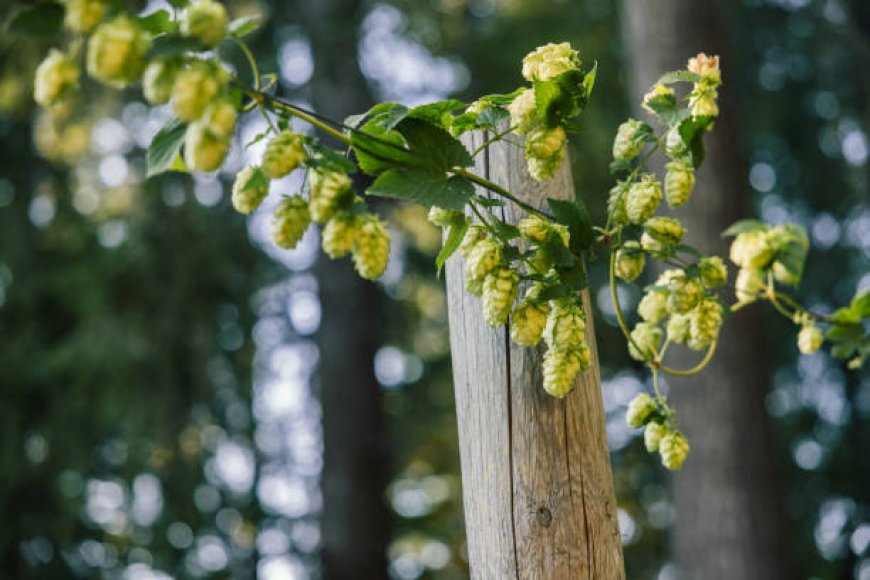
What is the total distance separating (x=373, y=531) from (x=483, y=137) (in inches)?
144

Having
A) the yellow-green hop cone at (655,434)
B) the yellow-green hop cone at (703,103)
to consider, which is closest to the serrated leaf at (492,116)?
the yellow-green hop cone at (703,103)

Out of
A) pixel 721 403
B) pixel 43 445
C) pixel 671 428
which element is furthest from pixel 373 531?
pixel 671 428

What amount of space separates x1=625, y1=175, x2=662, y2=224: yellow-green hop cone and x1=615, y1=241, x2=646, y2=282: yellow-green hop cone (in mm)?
57

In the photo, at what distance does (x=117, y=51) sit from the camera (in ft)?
2.63

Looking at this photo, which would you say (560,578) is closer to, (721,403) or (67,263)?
(721,403)

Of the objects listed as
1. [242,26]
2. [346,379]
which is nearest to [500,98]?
[242,26]

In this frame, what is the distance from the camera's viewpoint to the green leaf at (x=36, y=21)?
2.77 ft

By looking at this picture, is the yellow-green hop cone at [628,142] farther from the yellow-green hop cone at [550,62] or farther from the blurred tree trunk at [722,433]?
the blurred tree trunk at [722,433]

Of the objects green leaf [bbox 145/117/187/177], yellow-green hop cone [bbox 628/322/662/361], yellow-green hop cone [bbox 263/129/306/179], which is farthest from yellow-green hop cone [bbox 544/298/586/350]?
green leaf [bbox 145/117/187/177]

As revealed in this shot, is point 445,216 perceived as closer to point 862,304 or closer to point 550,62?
point 550,62

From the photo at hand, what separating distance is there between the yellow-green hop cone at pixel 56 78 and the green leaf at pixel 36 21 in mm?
23

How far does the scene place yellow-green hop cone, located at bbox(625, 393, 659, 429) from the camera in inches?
49.1

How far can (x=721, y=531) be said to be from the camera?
10.2 ft

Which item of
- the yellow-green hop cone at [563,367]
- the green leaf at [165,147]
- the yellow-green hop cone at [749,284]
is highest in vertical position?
the green leaf at [165,147]
